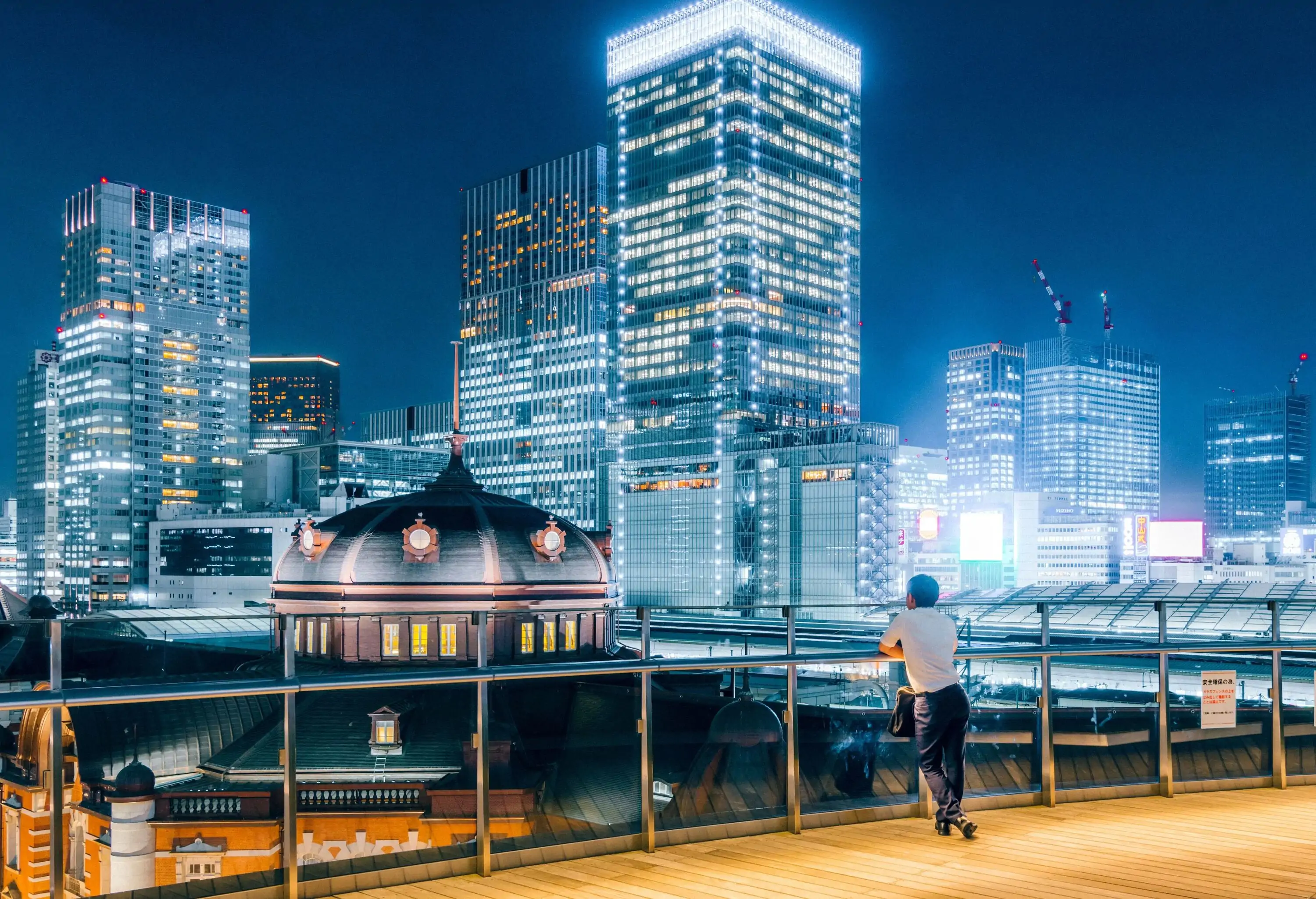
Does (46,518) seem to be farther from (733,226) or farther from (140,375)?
(733,226)

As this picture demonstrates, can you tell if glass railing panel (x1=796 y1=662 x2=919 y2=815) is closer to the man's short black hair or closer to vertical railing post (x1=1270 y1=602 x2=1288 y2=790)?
the man's short black hair

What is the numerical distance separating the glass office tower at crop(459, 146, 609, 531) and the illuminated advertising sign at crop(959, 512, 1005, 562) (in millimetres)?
50809

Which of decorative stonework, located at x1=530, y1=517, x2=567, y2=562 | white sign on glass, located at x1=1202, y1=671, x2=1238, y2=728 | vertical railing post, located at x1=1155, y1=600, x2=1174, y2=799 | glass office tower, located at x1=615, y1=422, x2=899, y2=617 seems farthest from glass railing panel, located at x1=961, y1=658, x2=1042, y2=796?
glass office tower, located at x1=615, y1=422, x2=899, y2=617

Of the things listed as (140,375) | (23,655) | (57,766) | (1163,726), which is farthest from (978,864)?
(140,375)

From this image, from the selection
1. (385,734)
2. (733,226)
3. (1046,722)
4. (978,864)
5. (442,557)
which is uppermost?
(733,226)

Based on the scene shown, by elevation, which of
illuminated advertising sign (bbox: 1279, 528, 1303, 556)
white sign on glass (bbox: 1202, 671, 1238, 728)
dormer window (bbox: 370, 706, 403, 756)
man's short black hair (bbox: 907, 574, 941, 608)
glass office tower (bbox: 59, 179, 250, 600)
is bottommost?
illuminated advertising sign (bbox: 1279, 528, 1303, 556)

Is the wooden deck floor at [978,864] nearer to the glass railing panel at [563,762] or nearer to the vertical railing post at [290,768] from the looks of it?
the glass railing panel at [563,762]

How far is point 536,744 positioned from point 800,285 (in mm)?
139555

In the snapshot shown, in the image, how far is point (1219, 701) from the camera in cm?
1112

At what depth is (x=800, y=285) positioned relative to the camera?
145250mm

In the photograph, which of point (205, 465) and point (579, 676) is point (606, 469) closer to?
point (205, 465)

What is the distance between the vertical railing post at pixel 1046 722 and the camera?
10.2 metres

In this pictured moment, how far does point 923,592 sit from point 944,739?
1.11m

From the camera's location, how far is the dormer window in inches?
916
